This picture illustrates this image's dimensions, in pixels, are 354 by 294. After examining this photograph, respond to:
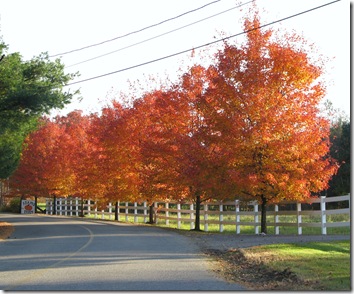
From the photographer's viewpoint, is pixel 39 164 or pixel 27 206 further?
pixel 27 206

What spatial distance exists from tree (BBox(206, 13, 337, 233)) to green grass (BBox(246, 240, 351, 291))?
489 centimetres

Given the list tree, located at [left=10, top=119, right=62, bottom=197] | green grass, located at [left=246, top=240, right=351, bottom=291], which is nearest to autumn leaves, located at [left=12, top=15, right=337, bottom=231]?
green grass, located at [left=246, top=240, right=351, bottom=291]

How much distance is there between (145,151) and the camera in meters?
29.2

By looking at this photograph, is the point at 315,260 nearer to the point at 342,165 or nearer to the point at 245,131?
the point at 245,131

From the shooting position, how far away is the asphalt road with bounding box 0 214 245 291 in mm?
11516

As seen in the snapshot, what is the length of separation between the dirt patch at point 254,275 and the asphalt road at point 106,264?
0.40 m

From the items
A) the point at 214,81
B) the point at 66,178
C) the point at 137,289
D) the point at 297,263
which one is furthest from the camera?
the point at 66,178

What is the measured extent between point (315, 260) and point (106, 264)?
5.34 metres

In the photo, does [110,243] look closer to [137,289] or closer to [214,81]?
[214,81]

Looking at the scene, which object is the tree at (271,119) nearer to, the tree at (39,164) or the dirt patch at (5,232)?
the dirt patch at (5,232)

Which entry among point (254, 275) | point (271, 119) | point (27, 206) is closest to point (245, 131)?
point (271, 119)

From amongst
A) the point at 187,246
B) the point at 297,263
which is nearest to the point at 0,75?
the point at 187,246

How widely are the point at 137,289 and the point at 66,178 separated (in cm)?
3825

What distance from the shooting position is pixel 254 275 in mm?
13180
